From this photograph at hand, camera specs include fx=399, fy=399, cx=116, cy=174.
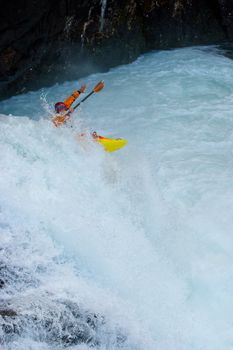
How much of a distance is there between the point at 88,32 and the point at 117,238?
239 inches

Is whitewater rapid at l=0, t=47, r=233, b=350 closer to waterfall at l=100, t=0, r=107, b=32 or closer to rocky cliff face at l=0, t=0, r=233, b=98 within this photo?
rocky cliff face at l=0, t=0, r=233, b=98

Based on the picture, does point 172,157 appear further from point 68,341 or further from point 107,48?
point 107,48

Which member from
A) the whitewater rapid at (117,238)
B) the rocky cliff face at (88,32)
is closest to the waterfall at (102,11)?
the rocky cliff face at (88,32)

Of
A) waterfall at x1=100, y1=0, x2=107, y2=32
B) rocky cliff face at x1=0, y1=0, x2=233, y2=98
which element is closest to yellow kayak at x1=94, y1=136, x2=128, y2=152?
rocky cliff face at x1=0, y1=0, x2=233, y2=98

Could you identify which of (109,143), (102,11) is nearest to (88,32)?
(102,11)

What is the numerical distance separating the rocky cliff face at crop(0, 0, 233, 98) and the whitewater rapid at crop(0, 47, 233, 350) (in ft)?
8.10

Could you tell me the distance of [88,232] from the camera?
11.9 feet

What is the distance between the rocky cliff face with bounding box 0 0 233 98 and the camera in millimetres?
7242

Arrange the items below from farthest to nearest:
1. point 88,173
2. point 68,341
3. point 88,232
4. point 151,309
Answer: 1. point 88,173
2. point 88,232
3. point 151,309
4. point 68,341

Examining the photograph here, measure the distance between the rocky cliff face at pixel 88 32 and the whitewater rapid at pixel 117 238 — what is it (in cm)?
247

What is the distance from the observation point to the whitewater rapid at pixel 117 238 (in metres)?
2.79

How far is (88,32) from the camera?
8.58 meters

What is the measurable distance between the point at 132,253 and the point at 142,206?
3.16 ft

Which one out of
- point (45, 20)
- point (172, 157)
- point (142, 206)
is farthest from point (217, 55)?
point (142, 206)
